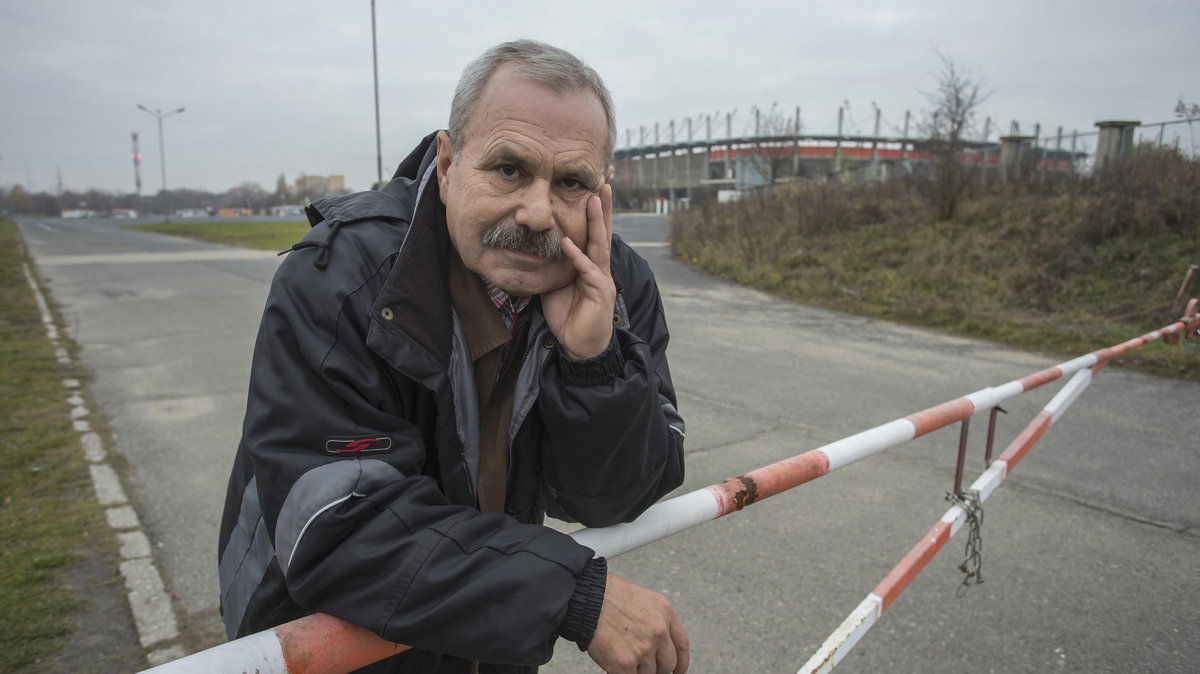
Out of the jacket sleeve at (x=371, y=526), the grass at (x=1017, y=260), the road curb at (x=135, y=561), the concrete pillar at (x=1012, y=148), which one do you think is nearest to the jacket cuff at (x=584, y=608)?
the jacket sleeve at (x=371, y=526)

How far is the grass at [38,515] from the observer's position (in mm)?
2898

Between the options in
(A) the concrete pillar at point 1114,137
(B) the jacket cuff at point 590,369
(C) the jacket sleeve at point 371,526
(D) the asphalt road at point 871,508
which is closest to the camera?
(C) the jacket sleeve at point 371,526

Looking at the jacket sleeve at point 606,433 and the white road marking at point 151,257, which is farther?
the white road marking at point 151,257

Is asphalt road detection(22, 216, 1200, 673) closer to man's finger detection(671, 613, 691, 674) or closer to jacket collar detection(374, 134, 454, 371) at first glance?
man's finger detection(671, 613, 691, 674)

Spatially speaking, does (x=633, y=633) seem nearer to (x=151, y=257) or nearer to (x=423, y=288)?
(x=423, y=288)

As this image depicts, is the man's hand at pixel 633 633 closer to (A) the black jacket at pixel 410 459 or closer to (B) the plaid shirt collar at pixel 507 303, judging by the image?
(A) the black jacket at pixel 410 459

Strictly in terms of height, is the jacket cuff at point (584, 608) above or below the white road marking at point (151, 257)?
above

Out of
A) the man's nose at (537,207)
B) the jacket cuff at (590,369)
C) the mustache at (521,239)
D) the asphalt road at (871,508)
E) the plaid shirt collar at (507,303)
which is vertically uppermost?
the man's nose at (537,207)

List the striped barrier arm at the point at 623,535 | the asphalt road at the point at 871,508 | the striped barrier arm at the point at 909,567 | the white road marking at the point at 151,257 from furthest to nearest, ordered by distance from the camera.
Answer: the white road marking at the point at 151,257, the asphalt road at the point at 871,508, the striped barrier arm at the point at 909,567, the striped barrier arm at the point at 623,535

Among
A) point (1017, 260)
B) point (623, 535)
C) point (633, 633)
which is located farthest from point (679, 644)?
point (1017, 260)

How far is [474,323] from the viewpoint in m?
1.52

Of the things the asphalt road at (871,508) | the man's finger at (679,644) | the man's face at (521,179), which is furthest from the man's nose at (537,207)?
the asphalt road at (871,508)

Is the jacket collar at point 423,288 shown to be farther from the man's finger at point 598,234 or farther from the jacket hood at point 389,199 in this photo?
the man's finger at point 598,234

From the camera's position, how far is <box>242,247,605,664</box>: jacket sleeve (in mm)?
1166
